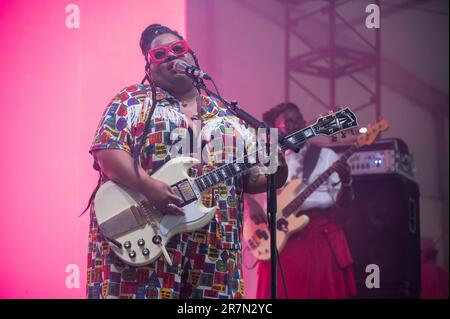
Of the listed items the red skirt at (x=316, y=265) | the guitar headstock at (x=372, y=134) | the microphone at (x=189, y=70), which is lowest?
the red skirt at (x=316, y=265)

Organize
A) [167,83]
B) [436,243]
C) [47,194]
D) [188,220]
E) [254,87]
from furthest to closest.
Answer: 1. [436,243]
2. [254,87]
3. [47,194]
4. [167,83]
5. [188,220]

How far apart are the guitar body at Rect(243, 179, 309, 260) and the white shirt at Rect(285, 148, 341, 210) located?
66mm

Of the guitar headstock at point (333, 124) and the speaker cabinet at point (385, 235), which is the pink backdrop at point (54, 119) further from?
the speaker cabinet at point (385, 235)

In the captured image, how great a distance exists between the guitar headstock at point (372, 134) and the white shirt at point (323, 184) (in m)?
0.29

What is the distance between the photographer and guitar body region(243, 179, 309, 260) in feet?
14.4

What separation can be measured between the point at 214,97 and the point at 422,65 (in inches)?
158

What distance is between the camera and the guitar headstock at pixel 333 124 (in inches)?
115

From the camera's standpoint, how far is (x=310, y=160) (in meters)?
4.53

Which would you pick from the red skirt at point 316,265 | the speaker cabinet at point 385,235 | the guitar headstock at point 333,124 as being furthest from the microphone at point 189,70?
the speaker cabinet at point 385,235

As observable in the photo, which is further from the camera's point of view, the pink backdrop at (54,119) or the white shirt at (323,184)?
the white shirt at (323,184)
